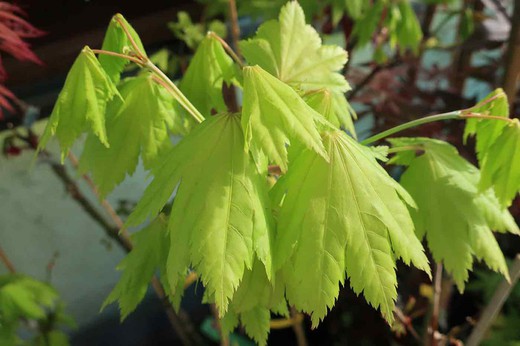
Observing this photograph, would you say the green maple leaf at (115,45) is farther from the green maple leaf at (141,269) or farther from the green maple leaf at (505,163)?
the green maple leaf at (505,163)

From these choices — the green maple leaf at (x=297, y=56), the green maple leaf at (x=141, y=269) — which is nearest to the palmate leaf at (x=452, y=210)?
the green maple leaf at (x=297, y=56)

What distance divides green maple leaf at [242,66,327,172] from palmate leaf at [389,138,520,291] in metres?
0.24

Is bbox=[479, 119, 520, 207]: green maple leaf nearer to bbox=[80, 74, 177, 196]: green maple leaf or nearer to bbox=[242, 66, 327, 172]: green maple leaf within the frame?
bbox=[242, 66, 327, 172]: green maple leaf

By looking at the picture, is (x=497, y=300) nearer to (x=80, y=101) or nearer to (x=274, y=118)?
(x=274, y=118)

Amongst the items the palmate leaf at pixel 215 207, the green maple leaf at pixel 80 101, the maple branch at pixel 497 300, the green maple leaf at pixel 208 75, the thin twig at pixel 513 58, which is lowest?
the maple branch at pixel 497 300

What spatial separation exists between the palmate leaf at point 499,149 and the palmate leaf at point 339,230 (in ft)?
0.53

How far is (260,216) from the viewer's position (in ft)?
1.64

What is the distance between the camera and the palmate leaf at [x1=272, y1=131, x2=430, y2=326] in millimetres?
494

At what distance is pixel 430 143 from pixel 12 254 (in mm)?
1074

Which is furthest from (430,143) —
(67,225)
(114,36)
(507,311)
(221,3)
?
(67,225)

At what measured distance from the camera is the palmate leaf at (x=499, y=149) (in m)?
0.60

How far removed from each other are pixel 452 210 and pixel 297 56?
0.92ft

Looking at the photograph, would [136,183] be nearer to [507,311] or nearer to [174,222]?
[174,222]

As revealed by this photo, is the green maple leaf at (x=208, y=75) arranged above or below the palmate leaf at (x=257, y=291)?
above
